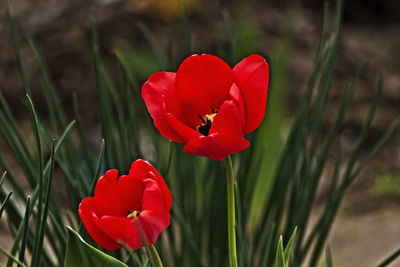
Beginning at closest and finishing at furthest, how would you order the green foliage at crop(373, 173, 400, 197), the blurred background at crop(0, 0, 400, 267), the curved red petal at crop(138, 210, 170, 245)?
the curved red petal at crop(138, 210, 170, 245) → the green foliage at crop(373, 173, 400, 197) → the blurred background at crop(0, 0, 400, 267)

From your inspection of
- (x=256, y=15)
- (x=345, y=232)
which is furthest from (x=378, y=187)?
(x=256, y=15)

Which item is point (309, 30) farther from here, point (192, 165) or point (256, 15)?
point (192, 165)

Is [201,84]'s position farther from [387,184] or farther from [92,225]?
[387,184]

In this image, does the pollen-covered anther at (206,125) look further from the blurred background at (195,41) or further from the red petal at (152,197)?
the blurred background at (195,41)

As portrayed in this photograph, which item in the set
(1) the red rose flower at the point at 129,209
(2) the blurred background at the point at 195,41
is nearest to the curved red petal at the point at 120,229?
(1) the red rose flower at the point at 129,209

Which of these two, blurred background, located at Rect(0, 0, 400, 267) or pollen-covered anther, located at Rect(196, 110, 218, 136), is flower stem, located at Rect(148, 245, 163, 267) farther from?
blurred background, located at Rect(0, 0, 400, 267)

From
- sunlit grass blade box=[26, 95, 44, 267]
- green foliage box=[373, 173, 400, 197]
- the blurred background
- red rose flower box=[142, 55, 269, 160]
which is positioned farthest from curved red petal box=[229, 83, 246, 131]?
the blurred background

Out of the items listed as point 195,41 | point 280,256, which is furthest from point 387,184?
point 280,256
